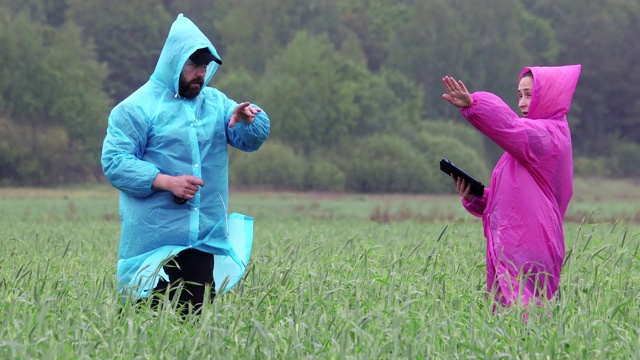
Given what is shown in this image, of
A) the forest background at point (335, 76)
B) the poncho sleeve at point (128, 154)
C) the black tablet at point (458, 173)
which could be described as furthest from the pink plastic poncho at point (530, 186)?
the forest background at point (335, 76)

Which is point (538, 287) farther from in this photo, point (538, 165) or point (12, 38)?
point (12, 38)

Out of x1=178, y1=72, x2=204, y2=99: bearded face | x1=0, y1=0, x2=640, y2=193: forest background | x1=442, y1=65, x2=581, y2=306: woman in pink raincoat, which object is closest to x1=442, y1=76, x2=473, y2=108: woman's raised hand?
x1=442, y1=65, x2=581, y2=306: woman in pink raincoat

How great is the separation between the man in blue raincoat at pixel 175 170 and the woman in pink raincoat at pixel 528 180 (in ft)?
3.97

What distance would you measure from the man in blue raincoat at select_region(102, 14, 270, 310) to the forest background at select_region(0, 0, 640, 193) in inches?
1978

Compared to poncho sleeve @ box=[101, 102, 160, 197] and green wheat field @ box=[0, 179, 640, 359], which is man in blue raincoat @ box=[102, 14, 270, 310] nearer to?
poncho sleeve @ box=[101, 102, 160, 197]

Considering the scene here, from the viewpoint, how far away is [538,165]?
5906mm

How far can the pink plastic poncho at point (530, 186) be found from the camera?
577cm

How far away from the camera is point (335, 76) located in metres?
65.8

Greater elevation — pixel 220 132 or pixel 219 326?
pixel 220 132

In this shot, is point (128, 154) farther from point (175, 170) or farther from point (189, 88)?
point (189, 88)

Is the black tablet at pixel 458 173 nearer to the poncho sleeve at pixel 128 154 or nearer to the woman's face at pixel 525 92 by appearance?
the woman's face at pixel 525 92

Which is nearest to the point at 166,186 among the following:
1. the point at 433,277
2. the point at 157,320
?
the point at 157,320

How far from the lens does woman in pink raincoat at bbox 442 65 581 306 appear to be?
576cm

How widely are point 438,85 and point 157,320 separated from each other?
249 feet
